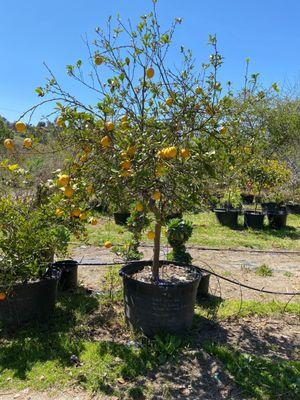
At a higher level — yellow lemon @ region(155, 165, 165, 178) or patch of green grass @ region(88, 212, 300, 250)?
yellow lemon @ region(155, 165, 165, 178)

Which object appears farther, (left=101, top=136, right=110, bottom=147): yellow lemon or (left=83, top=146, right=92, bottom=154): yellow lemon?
(left=83, top=146, right=92, bottom=154): yellow lemon

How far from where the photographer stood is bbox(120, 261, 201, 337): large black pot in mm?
3240

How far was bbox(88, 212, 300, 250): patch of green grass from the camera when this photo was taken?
713 centimetres

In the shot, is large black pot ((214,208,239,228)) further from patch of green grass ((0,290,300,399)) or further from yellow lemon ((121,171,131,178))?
yellow lemon ((121,171,131,178))

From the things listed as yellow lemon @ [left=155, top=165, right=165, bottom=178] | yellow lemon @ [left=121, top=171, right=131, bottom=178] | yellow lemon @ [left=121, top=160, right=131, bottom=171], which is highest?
yellow lemon @ [left=121, top=160, right=131, bottom=171]

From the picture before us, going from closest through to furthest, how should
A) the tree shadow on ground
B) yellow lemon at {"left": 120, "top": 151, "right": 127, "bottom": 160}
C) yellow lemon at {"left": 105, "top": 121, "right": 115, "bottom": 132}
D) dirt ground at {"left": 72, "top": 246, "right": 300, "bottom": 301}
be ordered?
yellow lemon at {"left": 120, "top": 151, "right": 127, "bottom": 160} → yellow lemon at {"left": 105, "top": 121, "right": 115, "bottom": 132} → the tree shadow on ground → dirt ground at {"left": 72, "top": 246, "right": 300, "bottom": 301}

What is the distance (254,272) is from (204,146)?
3169 mm

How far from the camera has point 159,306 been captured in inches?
128

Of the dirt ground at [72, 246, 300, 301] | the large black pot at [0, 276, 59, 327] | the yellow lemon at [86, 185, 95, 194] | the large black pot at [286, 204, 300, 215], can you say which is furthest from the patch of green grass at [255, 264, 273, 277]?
the large black pot at [286, 204, 300, 215]

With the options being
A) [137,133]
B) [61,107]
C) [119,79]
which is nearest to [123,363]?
[137,133]

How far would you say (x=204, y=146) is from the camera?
293 centimetres

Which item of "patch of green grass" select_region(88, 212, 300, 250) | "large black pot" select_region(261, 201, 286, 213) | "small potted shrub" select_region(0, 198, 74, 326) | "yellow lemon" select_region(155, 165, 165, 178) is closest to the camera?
"yellow lemon" select_region(155, 165, 165, 178)

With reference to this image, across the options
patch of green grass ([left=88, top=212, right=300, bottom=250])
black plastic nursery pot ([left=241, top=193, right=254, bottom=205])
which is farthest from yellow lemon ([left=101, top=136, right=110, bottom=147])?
black plastic nursery pot ([left=241, top=193, right=254, bottom=205])

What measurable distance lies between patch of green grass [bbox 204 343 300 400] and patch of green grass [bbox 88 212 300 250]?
3773mm
